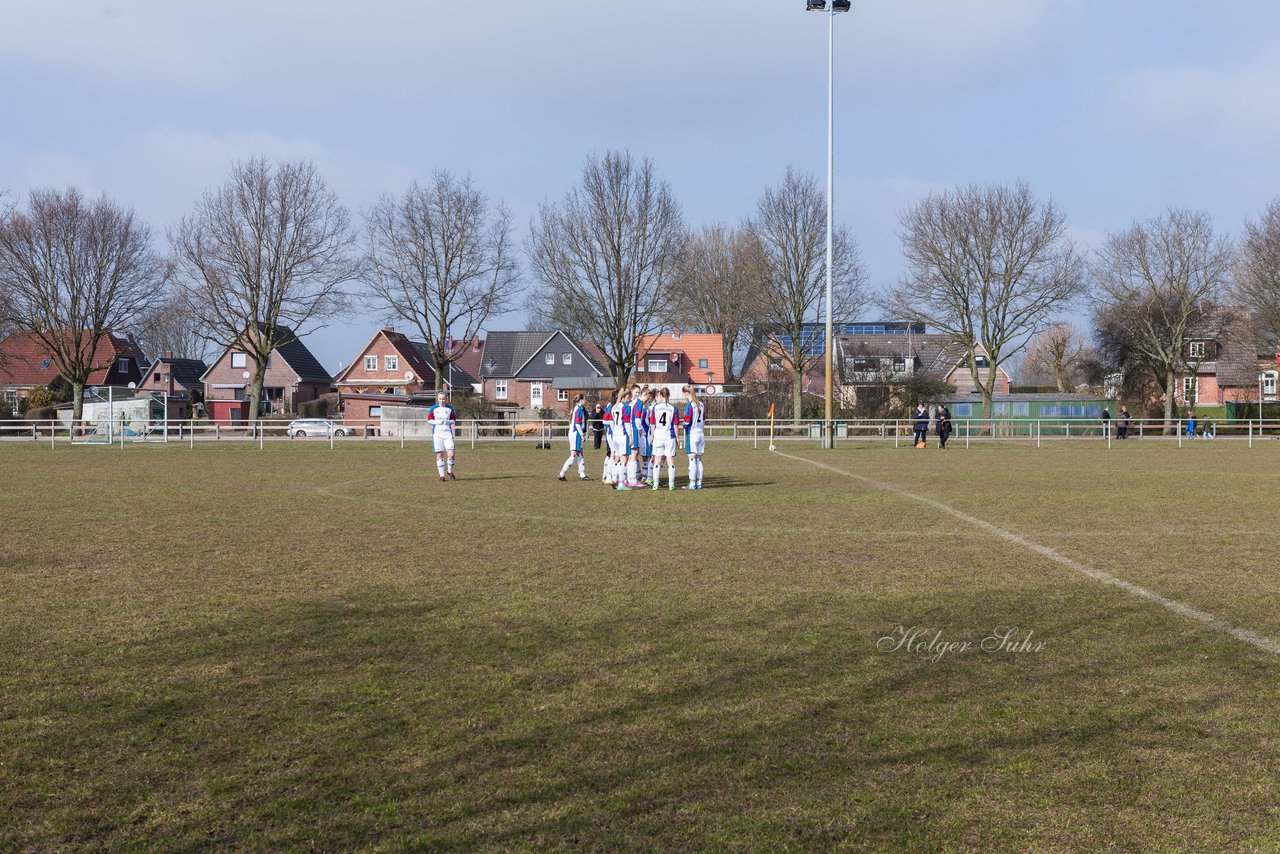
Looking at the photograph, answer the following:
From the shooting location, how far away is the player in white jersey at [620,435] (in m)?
19.7

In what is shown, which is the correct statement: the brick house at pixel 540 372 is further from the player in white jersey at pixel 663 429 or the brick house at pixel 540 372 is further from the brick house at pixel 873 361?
the player in white jersey at pixel 663 429

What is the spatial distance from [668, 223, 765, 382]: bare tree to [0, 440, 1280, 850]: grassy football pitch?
52.7m

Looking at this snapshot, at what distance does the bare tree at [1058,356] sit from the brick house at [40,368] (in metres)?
71.2

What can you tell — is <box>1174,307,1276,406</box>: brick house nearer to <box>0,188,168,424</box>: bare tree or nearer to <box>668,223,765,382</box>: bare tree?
<box>668,223,765,382</box>: bare tree

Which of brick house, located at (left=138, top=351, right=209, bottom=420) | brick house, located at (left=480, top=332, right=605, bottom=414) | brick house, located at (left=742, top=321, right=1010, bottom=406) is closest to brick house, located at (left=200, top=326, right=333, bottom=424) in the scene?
brick house, located at (left=138, top=351, right=209, bottom=420)

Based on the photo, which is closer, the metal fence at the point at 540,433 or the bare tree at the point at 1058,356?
the metal fence at the point at 540,433

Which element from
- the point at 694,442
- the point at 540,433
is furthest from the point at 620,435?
the point at 540,433

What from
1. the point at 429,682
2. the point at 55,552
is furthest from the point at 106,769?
the point at 55,552

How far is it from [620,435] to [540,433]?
25.3 metres

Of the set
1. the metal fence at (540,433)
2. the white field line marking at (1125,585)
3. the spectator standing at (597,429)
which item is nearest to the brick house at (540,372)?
the metal fence at (540,433)

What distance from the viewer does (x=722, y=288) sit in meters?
81.8

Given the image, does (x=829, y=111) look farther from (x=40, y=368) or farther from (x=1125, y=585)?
(x=40, y=368)

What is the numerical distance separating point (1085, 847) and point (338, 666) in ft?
13.6

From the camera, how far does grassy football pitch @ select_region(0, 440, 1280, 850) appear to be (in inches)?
162
